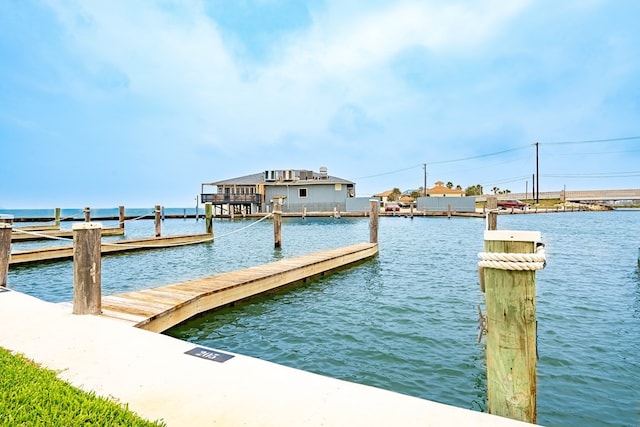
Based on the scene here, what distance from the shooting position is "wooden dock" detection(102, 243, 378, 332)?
507 cm

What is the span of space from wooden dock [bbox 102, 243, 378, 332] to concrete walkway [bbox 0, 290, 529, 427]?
1.06 meters

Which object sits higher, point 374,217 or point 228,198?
point 228,198

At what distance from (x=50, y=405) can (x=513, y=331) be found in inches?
122

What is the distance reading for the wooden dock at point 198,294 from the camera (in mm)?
5066

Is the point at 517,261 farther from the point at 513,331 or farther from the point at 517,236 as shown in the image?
the point at 513,331

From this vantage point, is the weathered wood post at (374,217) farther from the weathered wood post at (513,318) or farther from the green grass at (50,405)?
the green grass at (50,405)

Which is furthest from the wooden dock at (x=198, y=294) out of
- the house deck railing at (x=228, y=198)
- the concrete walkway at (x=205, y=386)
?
the house deck railing at (x=228, y=198)

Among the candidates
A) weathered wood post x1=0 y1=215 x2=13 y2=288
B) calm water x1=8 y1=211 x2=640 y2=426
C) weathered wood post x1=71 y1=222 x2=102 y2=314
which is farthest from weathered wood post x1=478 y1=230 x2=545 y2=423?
weathered wood post x1=0 y1=215 x2=13 y2=288

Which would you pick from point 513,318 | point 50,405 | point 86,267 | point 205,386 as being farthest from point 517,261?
point 86,267

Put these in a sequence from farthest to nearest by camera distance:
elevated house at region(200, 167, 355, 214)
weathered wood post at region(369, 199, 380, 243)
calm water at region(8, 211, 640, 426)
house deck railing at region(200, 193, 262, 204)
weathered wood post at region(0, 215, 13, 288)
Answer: elevated house at region(200, 167, 355, 214) → house deck railing at region(200, 193, 262, 204) → weathered wood post at region(369, 199, 380, 243) → weathered wood post at region(0, 215, 13, 288) → calm water at region(8, 211, 640, 426)

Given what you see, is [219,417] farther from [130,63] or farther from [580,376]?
[130,63]

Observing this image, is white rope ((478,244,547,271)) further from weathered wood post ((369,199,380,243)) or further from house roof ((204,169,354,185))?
house roof ((204,169,354,185))

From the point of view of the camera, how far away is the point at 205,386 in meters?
2.71

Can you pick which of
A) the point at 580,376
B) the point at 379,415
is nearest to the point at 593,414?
the point at 580,376
